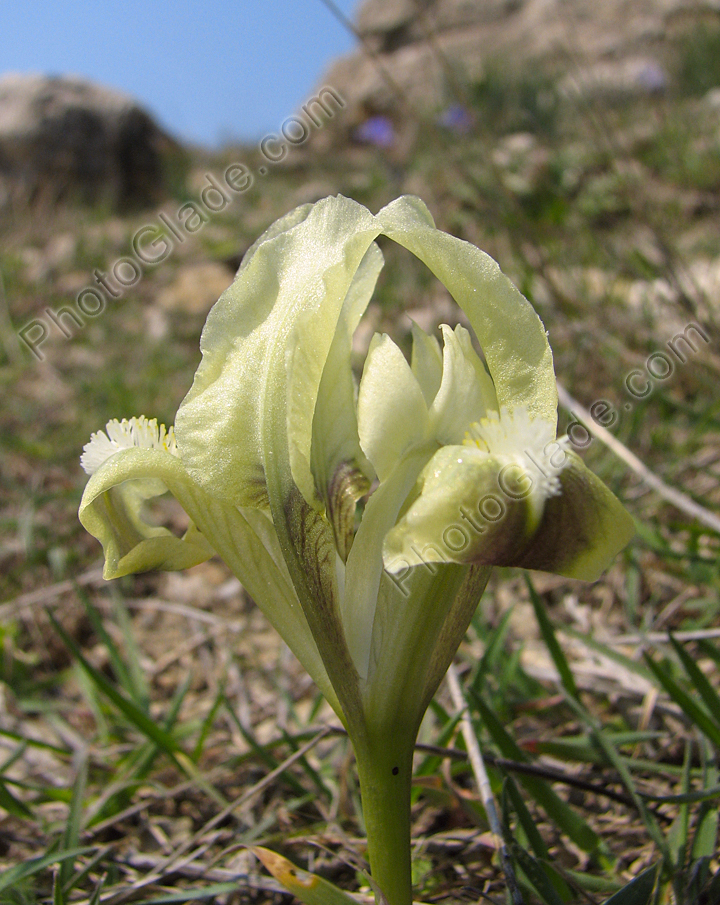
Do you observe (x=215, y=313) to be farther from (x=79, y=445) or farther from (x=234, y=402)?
(x=79, y=445)

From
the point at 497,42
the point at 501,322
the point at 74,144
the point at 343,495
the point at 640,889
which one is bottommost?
the point at 640,889

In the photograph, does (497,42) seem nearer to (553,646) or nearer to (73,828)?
(553,646)

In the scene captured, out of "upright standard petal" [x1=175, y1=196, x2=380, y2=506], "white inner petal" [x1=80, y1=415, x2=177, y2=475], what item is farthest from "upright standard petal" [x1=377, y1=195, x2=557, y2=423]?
"white inner petal" [x1=80, y1=415, x2=177, y2=475]

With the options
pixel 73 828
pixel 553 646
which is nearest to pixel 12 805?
pixel 73 828

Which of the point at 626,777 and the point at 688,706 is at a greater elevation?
the point at 688,706

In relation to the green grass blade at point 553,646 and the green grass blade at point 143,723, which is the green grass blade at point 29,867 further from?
the green grass blade at point 553,646

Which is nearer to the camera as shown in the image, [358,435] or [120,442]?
[358,435]

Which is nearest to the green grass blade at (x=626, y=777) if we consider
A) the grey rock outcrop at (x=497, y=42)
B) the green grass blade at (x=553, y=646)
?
the green grass blade at (x=553, y=646)

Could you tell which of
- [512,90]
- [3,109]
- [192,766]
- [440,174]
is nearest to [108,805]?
[192,766]
